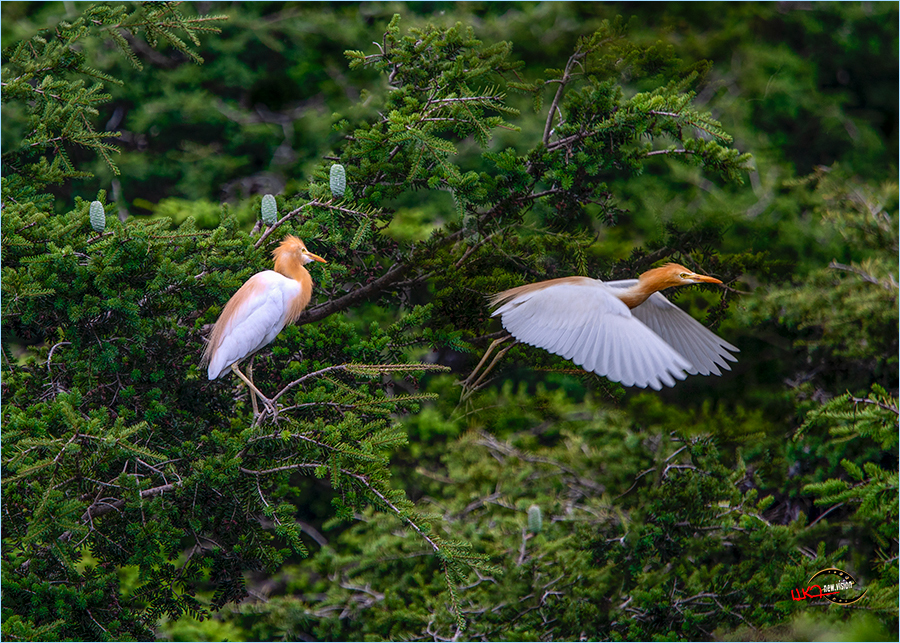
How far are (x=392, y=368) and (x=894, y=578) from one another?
2462 millimetres

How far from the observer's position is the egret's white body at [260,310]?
304 cm

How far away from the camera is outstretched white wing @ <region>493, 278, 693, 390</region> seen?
8.76ft

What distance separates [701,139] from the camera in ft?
10.3

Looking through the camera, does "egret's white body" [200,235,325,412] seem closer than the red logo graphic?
Yes

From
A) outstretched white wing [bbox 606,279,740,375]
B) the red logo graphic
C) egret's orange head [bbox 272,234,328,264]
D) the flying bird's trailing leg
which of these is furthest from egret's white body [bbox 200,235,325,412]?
the red logo graphic

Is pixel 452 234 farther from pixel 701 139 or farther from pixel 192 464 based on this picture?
pixel 192 464

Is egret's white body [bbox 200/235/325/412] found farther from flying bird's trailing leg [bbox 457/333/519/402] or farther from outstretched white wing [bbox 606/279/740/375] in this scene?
outstretched white wing [bbox 606/279/740/375]

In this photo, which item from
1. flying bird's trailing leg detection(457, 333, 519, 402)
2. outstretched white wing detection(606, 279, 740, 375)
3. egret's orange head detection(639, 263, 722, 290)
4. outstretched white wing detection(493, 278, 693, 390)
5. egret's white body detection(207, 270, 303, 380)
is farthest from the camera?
flying bird's trailing leg detection(457, 333, 519, 402)

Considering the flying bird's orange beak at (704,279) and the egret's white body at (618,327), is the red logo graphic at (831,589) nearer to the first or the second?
the egret's white body at (618,327)

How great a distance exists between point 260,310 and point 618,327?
137 cm

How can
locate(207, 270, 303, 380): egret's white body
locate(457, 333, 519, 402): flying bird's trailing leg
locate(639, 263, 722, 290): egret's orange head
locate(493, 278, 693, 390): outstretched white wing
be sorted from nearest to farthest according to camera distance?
locate(493, 278, 693, 390): outstretched white wing → locate(207, 270, 303, 380): egret's white body → locate(639, 263, 722, 290): egret's orange head → locate(457, 333, 519, 402): flying bird's trailing leg

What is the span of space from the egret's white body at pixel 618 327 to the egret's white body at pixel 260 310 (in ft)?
2.69

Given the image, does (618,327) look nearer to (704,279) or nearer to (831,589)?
(704,279)

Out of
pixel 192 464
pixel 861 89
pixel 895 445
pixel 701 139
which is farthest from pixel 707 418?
pixel 861 89
